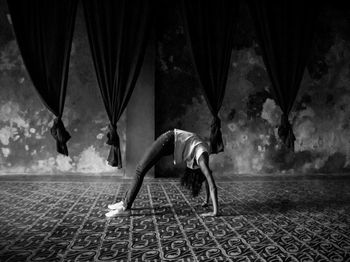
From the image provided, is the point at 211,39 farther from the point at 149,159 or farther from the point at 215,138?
the point at 149,159

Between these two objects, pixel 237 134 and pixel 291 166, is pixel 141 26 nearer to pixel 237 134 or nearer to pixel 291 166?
pixel 237 134

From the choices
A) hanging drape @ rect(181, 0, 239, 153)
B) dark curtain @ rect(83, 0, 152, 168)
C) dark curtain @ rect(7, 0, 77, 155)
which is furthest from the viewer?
hanging drape @ rect(181, 0, 239, 153)

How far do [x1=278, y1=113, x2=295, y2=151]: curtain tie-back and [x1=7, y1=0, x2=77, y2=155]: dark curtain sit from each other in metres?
3.54

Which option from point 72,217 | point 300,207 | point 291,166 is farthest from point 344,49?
point 72,217

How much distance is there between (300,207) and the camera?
154 inches

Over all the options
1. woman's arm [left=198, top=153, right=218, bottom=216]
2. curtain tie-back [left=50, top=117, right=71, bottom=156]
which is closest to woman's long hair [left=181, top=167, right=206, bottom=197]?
woman's arm [left=198, top=153, right=218, bottom=216]

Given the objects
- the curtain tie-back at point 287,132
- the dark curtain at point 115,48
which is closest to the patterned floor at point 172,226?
the curtain tie-back at point 287,132

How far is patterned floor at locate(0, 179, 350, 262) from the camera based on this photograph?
246 cm

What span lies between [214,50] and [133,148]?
2.10 m

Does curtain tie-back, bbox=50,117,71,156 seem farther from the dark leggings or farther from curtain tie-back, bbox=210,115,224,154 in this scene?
curtain tie-back, bbox=210,115,224,154

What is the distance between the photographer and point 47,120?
226 inches

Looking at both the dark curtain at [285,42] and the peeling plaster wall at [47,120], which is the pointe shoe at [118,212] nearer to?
the peeling plaster wall at [47,120]

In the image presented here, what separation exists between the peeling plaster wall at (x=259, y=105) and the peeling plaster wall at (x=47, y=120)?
1115mm

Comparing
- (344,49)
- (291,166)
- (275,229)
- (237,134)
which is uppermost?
(344,49)
